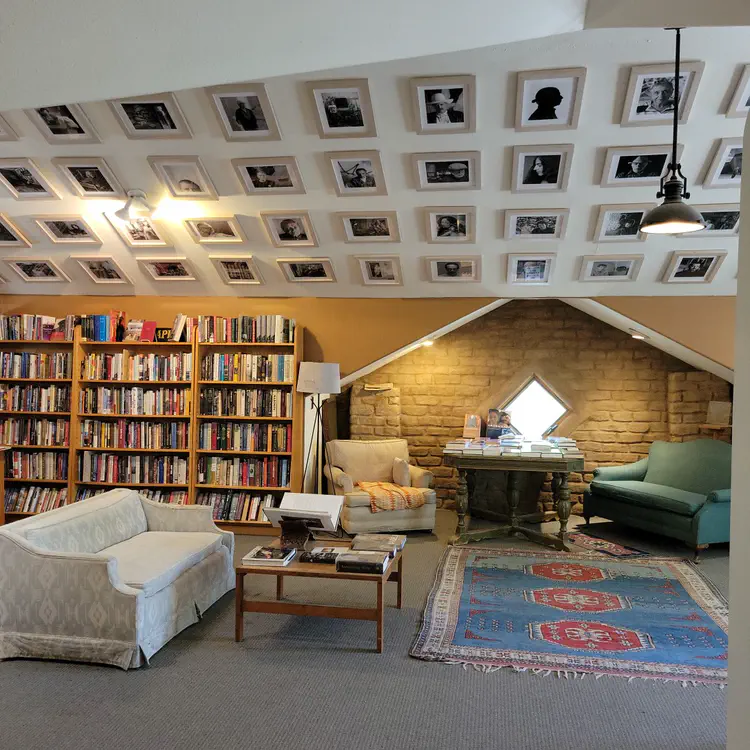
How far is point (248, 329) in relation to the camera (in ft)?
21.4

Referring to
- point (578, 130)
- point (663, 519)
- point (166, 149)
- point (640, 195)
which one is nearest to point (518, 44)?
point (578, 130)

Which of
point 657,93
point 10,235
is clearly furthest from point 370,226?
point 10,235

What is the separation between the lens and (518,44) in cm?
405

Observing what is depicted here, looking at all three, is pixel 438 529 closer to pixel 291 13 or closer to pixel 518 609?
pixel 518 609

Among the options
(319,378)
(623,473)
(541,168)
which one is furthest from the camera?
(623,473)

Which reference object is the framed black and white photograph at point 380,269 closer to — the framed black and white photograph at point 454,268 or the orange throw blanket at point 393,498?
the framed black and white photograph at point 454,268

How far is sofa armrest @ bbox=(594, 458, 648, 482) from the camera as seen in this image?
22.5 feet

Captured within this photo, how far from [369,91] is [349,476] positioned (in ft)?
12.0

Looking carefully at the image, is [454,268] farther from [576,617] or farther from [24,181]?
[24,181]

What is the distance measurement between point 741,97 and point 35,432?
6.49 m

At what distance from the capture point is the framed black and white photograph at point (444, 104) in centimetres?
432

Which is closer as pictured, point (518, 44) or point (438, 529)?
point (518, 44)

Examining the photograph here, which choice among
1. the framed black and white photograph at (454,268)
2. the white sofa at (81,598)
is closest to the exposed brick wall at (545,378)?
the framed black and white photograph at (454,268)

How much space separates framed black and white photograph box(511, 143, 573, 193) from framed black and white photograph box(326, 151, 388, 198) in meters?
0.98
